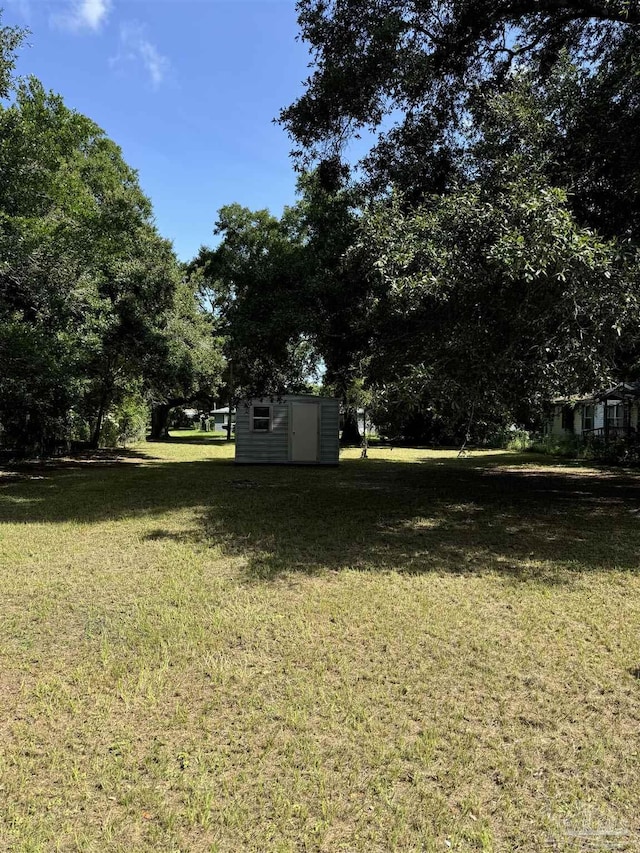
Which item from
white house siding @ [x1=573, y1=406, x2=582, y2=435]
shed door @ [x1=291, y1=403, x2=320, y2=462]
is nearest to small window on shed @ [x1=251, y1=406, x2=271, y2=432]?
shed door @ [x1=291, y1=403, x2=320, y2=462]

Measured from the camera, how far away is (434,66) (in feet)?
28.0

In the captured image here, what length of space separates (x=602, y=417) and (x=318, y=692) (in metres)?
24.3

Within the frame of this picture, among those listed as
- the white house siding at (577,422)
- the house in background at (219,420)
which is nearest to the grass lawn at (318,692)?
the white house siding at (577,422)

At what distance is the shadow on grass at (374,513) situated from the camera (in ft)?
18.2

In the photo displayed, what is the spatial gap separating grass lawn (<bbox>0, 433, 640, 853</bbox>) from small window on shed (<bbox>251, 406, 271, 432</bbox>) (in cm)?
912

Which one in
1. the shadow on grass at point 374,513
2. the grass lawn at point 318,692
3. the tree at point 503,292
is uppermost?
the tree at point 503,292

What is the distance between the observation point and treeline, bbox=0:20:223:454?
354 inches

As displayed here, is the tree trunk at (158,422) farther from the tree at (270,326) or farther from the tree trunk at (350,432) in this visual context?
the tree at (270,326)

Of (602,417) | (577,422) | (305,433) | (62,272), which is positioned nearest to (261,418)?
(305,433)

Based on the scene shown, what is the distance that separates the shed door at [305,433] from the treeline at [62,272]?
381 cm

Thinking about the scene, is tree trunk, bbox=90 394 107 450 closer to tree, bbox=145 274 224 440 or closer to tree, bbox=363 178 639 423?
tree, bbox=145 274 224 440

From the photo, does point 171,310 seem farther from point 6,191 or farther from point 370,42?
point 370,42

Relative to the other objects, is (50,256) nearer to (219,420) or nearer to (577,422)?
(577,422)

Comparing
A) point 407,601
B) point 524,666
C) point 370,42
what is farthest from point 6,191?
point 524,666
